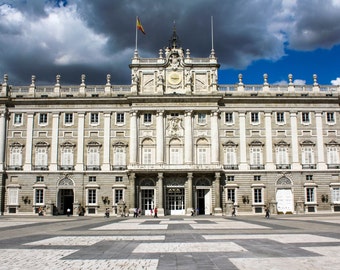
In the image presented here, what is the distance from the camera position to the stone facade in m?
53.8

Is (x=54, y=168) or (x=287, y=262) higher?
(x=54, y=168)

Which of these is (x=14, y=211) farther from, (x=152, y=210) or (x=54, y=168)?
(x=152, y=210)

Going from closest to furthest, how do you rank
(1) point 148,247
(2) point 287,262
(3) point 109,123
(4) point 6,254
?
(2) point 287,262
(4) point 6,254
(1) point 148,247
(3) point 109,123

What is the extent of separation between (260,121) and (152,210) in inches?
734

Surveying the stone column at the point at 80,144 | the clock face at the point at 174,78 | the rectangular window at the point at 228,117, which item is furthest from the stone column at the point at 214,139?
the stone column at the point at 80,144

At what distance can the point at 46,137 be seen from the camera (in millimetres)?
55969

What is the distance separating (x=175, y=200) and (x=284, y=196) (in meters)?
14.3

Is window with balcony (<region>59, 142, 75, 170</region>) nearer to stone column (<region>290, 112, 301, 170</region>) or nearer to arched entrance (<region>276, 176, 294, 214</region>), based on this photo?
arched entrance (<region>276, 176, 294, 214</region>)

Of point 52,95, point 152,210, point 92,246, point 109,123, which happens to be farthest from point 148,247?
point 52,95

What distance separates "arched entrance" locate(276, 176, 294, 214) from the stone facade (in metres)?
0.13

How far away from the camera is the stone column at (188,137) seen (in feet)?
177

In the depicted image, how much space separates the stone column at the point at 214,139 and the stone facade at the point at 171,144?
5.2 inches

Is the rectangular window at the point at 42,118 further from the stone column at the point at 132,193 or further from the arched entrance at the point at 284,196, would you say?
the arched entrance at the point at 284,196

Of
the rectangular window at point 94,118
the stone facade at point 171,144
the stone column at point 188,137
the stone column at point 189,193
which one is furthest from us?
the rectangular window at point 94,118
